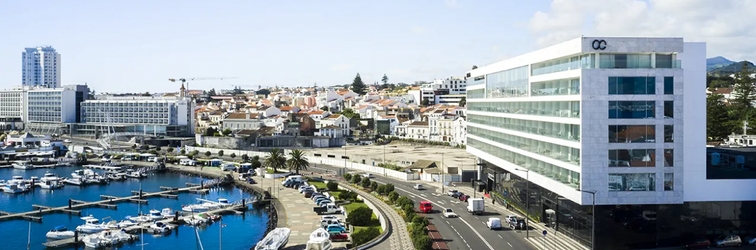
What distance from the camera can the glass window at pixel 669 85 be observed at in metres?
28.5

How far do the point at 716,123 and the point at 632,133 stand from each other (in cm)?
3592

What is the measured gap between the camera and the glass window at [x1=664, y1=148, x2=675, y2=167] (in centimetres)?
2879

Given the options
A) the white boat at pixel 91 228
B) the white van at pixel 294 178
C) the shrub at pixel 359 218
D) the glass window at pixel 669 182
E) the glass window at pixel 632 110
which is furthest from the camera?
the white van at pixel 294 178

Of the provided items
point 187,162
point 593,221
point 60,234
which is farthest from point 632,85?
point 187,162

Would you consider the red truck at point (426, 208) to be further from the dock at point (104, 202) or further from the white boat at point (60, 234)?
the dock at point (104, 202)

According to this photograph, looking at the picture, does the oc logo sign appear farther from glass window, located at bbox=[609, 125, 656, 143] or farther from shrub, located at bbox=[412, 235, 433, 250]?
shrub, located at bbox=[412, 235, 433, 250]

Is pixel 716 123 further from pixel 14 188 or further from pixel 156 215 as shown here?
pixel 14 188

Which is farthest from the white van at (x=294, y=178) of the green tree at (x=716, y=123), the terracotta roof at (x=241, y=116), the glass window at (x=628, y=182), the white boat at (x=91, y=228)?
the terracotta roof at (x=241, y=116)

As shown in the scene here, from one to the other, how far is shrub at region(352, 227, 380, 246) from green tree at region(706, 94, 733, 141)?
40.2 meters

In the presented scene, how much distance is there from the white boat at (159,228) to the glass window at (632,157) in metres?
27.4

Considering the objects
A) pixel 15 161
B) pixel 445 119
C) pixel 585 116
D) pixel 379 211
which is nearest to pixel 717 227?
pixel 585 116

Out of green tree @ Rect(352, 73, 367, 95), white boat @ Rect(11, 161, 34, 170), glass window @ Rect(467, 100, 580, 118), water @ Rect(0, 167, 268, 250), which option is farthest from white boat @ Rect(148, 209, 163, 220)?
green tree @ Rect(352, 73, 367, 95)

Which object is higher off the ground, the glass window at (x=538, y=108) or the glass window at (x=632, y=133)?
the glass window at (x=538, y=108)

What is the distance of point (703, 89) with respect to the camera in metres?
28.8
